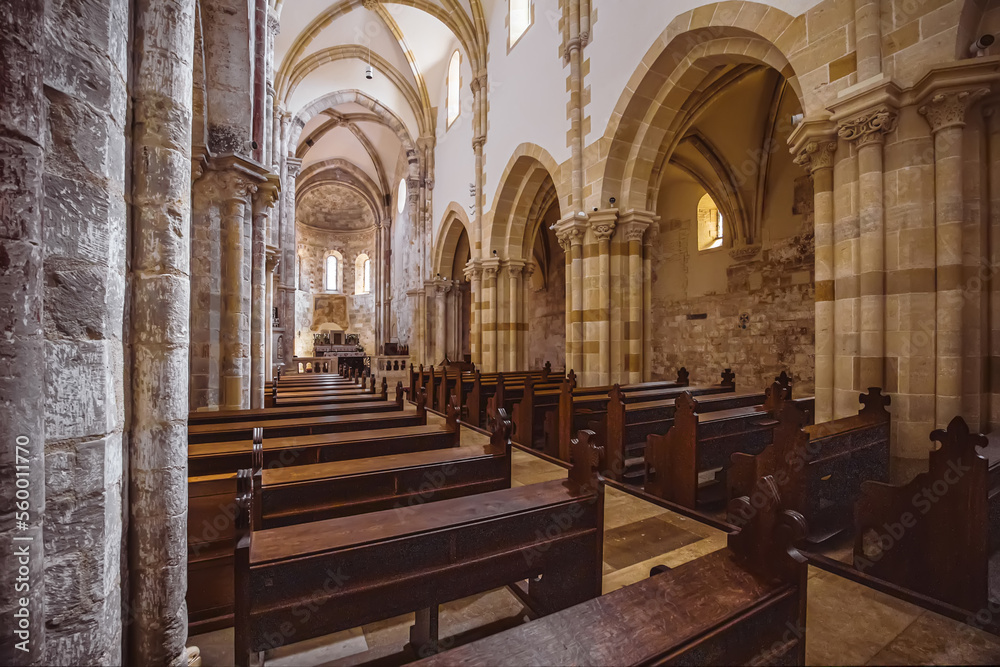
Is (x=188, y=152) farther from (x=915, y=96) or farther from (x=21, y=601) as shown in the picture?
(x=915, y=96)

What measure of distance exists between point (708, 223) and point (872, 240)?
9.58 metres

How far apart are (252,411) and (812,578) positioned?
5.07m

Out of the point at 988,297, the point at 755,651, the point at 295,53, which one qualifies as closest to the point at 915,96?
the point at 988,297

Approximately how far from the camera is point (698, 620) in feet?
4.43

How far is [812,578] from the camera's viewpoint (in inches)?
110

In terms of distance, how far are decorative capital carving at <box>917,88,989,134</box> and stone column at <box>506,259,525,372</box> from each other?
9462 mm

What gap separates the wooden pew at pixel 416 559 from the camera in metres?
1.71

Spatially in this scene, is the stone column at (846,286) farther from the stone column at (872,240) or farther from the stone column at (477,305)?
the stone column at (477,305)

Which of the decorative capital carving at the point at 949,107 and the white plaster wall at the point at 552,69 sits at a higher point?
the white plaster wall at the point at 552,69

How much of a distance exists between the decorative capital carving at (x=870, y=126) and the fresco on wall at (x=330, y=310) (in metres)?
26.4

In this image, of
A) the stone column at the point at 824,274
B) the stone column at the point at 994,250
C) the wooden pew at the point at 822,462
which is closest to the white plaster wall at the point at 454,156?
the stone column at the point at 824,274

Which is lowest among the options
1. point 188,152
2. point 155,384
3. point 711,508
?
point 711,508

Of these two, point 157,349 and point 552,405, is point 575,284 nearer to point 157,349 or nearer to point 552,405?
point 552,405

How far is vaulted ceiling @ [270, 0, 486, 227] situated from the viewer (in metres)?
13.4
